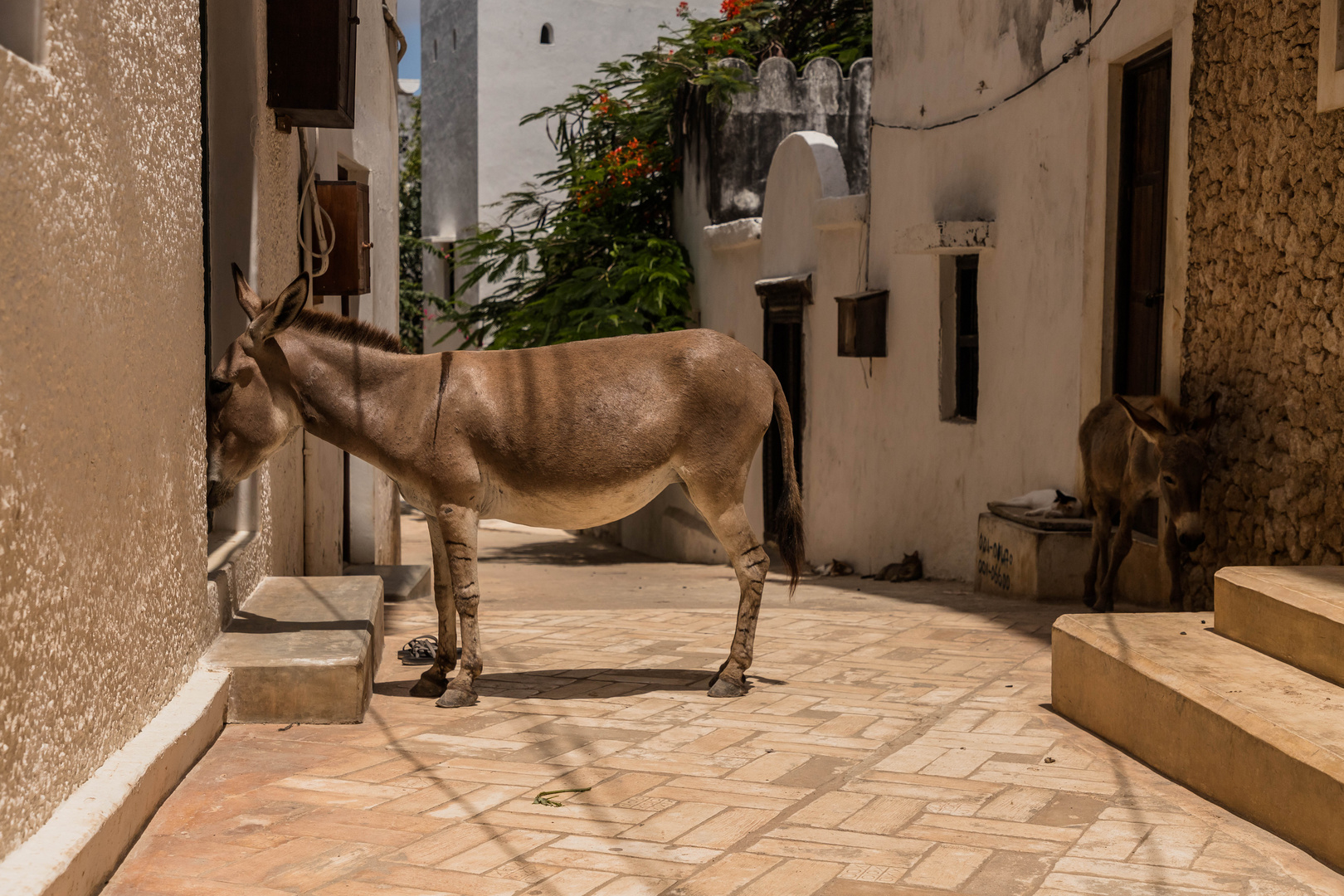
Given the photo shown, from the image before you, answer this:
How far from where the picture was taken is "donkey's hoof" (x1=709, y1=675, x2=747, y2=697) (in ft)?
16.7

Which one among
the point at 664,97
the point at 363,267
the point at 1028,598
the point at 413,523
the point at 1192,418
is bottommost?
the point at 413,523

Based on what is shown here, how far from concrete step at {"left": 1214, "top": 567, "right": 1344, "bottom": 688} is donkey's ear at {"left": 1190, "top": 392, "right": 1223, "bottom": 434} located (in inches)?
59.8

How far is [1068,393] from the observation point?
8266 millimetres

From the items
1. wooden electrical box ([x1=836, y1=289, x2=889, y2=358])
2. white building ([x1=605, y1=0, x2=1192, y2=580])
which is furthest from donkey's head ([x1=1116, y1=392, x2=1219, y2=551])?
wooden electrical box ([x1=836, y1=289, x2=889, y2=358])

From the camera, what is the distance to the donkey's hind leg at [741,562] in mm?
5211

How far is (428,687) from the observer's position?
16.9ft

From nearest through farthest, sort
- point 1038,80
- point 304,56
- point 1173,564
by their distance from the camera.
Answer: point 304,56 < point 1173,564 < point 1038,80

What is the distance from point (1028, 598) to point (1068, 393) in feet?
4.49

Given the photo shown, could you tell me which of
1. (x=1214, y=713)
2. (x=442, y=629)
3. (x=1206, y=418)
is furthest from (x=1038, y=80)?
(x=1214, y=713)

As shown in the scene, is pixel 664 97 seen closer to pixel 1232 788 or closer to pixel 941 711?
pixel 941 711

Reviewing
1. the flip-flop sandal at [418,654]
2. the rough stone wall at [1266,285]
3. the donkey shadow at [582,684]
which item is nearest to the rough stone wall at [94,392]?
the donkey shadow at [582,684]

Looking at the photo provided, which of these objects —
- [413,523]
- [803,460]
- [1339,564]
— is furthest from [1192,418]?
[413,523]

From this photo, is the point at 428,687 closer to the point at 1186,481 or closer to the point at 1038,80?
the point at 1186,481

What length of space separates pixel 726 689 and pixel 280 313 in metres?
2.22
